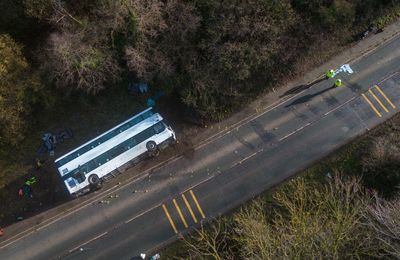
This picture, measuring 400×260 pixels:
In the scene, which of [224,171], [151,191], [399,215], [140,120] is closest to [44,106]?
[140,120]

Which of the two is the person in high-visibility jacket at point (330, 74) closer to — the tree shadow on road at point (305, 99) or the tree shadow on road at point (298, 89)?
the tree shadow on road at point (298, 89)

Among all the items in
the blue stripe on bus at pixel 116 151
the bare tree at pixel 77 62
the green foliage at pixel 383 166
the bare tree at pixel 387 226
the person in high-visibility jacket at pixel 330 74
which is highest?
the bare tree at pixel 77 62

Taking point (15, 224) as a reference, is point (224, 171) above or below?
below

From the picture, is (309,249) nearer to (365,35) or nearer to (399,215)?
(399,215)

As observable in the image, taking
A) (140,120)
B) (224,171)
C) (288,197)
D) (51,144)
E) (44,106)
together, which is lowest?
(288,197)

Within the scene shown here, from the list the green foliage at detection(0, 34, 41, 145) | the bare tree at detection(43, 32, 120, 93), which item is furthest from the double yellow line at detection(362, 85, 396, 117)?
the green foliage at detection(0, 34, 41, 145)

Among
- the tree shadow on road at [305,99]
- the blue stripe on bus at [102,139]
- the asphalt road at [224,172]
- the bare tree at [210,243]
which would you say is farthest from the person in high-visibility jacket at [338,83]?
the blue stripe on bus at [102,139]

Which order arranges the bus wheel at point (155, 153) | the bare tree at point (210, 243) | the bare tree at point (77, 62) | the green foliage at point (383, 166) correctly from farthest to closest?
the bus wheel at point (155, 153) < the green foliage at point (383, 166) < the bare tree at point (77, 62) < the bare tree at point (210, 243)

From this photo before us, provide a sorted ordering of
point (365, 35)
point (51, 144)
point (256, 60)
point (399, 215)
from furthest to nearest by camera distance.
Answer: point (365, 35)
point (51, 144)
point (256, 60)
point (399, 215)
